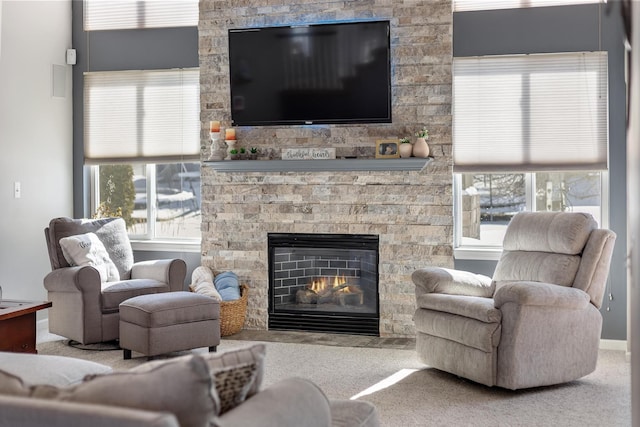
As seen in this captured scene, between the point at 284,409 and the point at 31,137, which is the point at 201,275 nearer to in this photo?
the point at 31,137

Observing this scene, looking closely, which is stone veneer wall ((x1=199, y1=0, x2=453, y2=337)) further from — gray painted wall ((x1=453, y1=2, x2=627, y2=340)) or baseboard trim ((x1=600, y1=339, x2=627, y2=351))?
baseboard trim ((x1=600, y1=339, x2=627, y2=351))

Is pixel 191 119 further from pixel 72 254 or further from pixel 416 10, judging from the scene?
pixel 416 10

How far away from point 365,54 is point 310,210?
127cm

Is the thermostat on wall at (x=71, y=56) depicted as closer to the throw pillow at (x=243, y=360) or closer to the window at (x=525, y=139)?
the window at (x=525, y=139)

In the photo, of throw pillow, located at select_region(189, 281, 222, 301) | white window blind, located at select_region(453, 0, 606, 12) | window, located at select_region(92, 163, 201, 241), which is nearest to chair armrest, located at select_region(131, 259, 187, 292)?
throw pillow, located at select_region(189, 281, 222, 301)

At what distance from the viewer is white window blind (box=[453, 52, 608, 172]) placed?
5.57 meters

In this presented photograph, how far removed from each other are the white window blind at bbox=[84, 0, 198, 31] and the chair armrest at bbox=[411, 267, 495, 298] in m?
3.09

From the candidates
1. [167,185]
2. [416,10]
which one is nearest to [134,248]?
[167,185]

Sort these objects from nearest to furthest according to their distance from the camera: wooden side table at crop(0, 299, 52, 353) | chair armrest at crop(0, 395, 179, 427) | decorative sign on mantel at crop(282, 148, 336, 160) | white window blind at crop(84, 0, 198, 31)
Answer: chair armrest at crop(0, 395, 179, 427)
wooden side table at crop(0, 299, 52, 353)
decorative sign on mantel at crop(282, 148, 336, 160)
white window blind at crop(84, 0, 198, 31)

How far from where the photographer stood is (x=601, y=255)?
15.0 ft

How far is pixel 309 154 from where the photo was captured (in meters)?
5.93

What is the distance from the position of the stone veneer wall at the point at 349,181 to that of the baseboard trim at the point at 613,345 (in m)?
1.24

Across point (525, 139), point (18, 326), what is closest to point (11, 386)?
point (18, 326)

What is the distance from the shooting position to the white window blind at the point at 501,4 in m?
5.67
